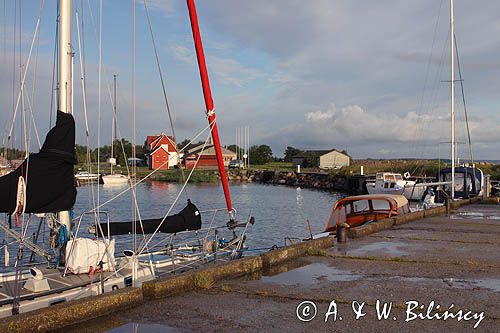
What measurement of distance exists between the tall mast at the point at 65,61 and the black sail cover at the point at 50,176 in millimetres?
572

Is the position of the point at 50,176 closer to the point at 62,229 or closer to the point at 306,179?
the point at 62,229

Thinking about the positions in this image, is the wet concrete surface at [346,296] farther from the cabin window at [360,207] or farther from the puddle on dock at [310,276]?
the cabin window at [360,207]

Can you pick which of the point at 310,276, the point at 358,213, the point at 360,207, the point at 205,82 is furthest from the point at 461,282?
the point at 360,207

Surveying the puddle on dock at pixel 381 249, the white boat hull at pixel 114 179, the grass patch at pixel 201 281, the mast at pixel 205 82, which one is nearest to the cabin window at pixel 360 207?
the puddle on dock at pixel 381 249

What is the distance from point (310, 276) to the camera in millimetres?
9984

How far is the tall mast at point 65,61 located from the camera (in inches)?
460

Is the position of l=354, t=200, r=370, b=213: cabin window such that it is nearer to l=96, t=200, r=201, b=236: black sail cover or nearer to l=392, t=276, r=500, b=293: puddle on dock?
l=96, t=200, r=201, b=236: black sail cover

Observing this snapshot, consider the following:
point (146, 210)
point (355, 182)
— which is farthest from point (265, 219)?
point (355, 182)

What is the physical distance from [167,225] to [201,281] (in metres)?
4.39

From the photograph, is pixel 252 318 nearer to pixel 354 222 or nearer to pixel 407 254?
pixel 407 254

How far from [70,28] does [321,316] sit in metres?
8.63

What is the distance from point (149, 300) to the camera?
317 inches

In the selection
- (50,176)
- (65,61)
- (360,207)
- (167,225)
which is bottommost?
(360,207)

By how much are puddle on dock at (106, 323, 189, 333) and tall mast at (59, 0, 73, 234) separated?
5594 mm
